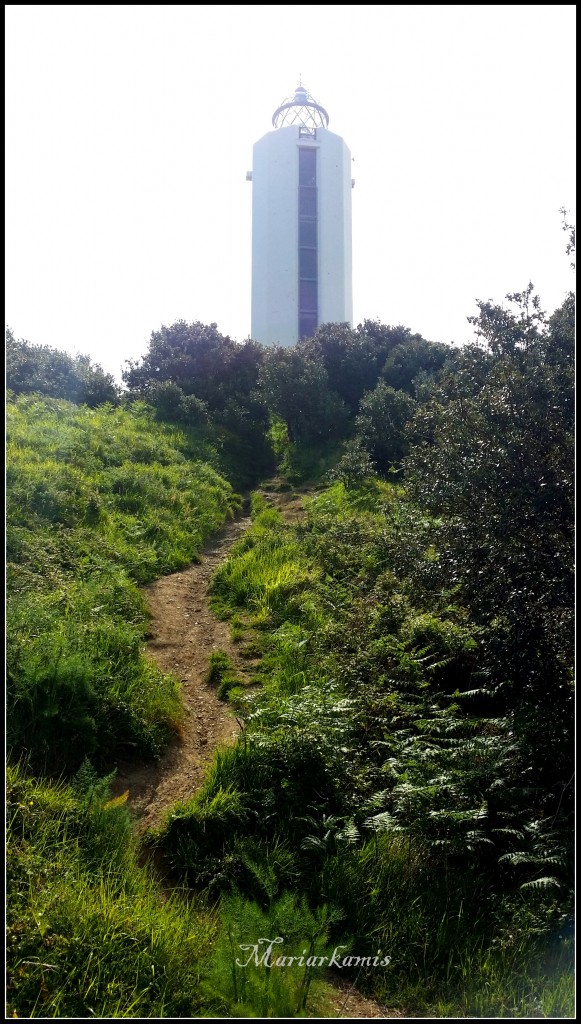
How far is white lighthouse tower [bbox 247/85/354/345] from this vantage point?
34.0 meters

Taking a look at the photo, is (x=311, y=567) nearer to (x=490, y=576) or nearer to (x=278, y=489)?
(x=490, y=576)

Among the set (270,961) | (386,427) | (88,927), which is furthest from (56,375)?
(270,961)

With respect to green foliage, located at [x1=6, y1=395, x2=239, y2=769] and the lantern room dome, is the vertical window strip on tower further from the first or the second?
green foliage, located at [x1=6, y1=395, x2=239, y2=769]

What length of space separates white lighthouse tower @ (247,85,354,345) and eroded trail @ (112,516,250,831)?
2565cm

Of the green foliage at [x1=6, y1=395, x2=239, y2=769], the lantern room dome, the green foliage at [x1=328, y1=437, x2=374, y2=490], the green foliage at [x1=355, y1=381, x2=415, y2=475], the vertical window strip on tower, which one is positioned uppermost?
the lantern room dome

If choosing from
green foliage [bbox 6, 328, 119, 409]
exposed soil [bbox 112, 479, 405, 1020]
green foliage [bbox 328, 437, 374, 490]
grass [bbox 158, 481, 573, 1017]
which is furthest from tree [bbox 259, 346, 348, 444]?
grass [bbox 158, 481, 573, 1017]

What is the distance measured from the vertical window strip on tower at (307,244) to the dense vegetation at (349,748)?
88.9 ft

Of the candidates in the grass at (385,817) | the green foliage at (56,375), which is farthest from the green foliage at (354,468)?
the green foliage at (56,375)

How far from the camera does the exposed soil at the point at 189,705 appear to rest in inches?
178

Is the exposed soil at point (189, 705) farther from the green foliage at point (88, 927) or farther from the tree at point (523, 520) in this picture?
the tree at point (523, 520)

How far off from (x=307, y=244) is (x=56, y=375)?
71.5 feet

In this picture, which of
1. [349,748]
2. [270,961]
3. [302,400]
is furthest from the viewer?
[302,400]

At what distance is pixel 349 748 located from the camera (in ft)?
16.1

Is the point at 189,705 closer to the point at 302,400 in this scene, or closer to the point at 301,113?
the point at 302,400
